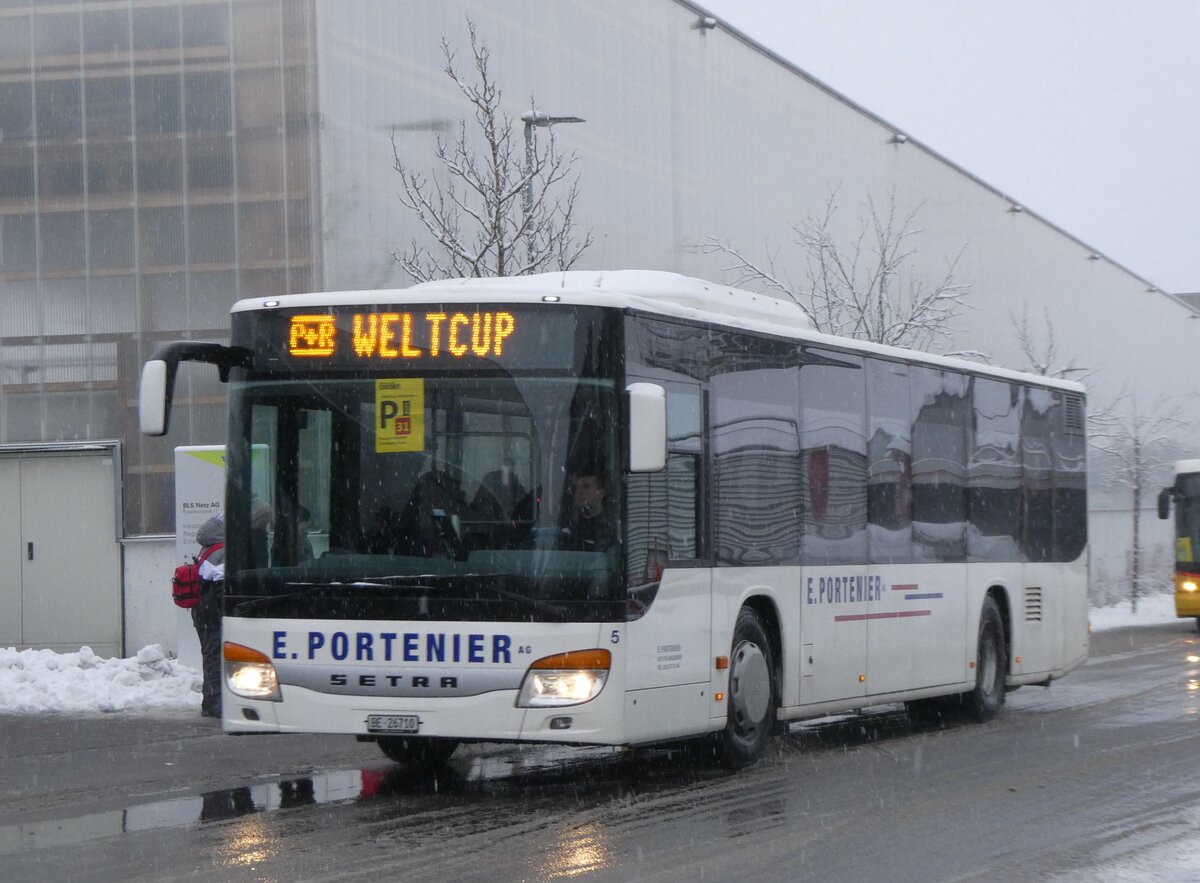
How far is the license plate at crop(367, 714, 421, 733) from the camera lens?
10.0 meters

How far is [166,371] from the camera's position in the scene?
1027 centimetres

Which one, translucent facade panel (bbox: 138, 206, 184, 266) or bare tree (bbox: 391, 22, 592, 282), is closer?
bare tree (bbox: 391, 22, 592, 282)

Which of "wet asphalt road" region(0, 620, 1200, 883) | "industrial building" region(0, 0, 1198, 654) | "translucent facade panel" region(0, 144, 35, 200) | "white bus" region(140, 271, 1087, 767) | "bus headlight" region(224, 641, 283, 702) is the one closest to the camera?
"wet asphalt road" region(0, 620, 1200, 883)

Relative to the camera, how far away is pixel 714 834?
360 inches

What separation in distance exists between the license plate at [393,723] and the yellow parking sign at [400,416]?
1526 mm

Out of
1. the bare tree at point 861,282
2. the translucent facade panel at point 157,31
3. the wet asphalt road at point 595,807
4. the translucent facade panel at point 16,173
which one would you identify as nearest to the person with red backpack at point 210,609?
the wet asphalt road at point 595,807

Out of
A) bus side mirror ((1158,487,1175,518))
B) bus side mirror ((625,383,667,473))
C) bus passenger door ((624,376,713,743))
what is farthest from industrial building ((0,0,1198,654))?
bus side mirror ((1158,487,1175,518))

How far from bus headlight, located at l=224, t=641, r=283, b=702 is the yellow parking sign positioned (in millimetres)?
1430

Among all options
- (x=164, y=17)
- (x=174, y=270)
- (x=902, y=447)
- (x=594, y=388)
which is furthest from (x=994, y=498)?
(x=164, y=17)

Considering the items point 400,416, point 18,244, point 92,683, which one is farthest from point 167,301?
point 400,416

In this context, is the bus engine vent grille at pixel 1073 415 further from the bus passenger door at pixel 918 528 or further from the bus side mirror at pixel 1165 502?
the bus side mirror at pixel 1165 502

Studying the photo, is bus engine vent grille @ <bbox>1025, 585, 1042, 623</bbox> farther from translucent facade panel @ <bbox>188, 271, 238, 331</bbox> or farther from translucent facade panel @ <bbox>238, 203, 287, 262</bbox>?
translucent facade panel @ <bbox>188, 271, 238, 331</bbox>

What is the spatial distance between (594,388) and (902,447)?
508 cm

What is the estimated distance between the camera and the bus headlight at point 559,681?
391 inches
